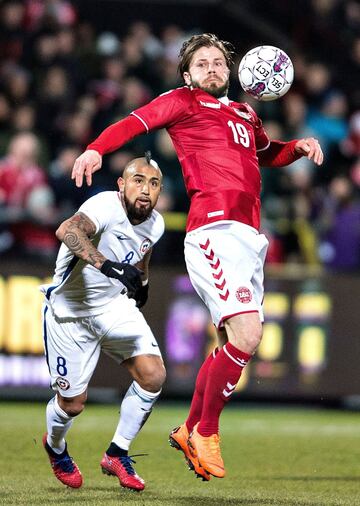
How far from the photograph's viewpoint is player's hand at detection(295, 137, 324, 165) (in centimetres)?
734

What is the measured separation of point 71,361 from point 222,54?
210 cm

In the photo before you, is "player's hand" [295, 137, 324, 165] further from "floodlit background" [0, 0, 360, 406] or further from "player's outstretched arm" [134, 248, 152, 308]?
"floodlit background" [0, 0, 360, 406]

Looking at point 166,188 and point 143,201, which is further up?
point 143,201

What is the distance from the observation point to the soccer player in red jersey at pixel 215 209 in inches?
269

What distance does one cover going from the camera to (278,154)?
308 inches

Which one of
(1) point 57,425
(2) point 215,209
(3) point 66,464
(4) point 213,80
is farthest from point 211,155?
(3) point 66,464

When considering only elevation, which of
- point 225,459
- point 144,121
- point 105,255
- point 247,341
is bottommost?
point 225,459

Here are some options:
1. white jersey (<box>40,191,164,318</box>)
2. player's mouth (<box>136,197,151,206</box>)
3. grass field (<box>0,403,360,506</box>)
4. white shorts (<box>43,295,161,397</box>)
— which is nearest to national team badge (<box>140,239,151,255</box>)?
white jersey (<box>40,191,164,318</box>)

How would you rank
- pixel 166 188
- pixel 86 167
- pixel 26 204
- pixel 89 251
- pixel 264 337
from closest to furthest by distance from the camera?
pixel 86 167
pixel 89 251
pixel 264 337
pixel 26 204
pixel 166 188

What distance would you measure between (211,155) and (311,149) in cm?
66

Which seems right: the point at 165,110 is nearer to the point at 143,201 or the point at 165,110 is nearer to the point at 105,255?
the point at 143,201

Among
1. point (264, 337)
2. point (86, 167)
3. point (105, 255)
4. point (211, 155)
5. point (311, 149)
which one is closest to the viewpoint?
A: point (86, 167)

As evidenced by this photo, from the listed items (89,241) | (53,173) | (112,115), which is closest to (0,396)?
(53,173)

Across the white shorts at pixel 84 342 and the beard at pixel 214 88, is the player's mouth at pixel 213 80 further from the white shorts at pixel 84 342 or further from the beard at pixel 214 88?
the white shorts at pixel 84 342
